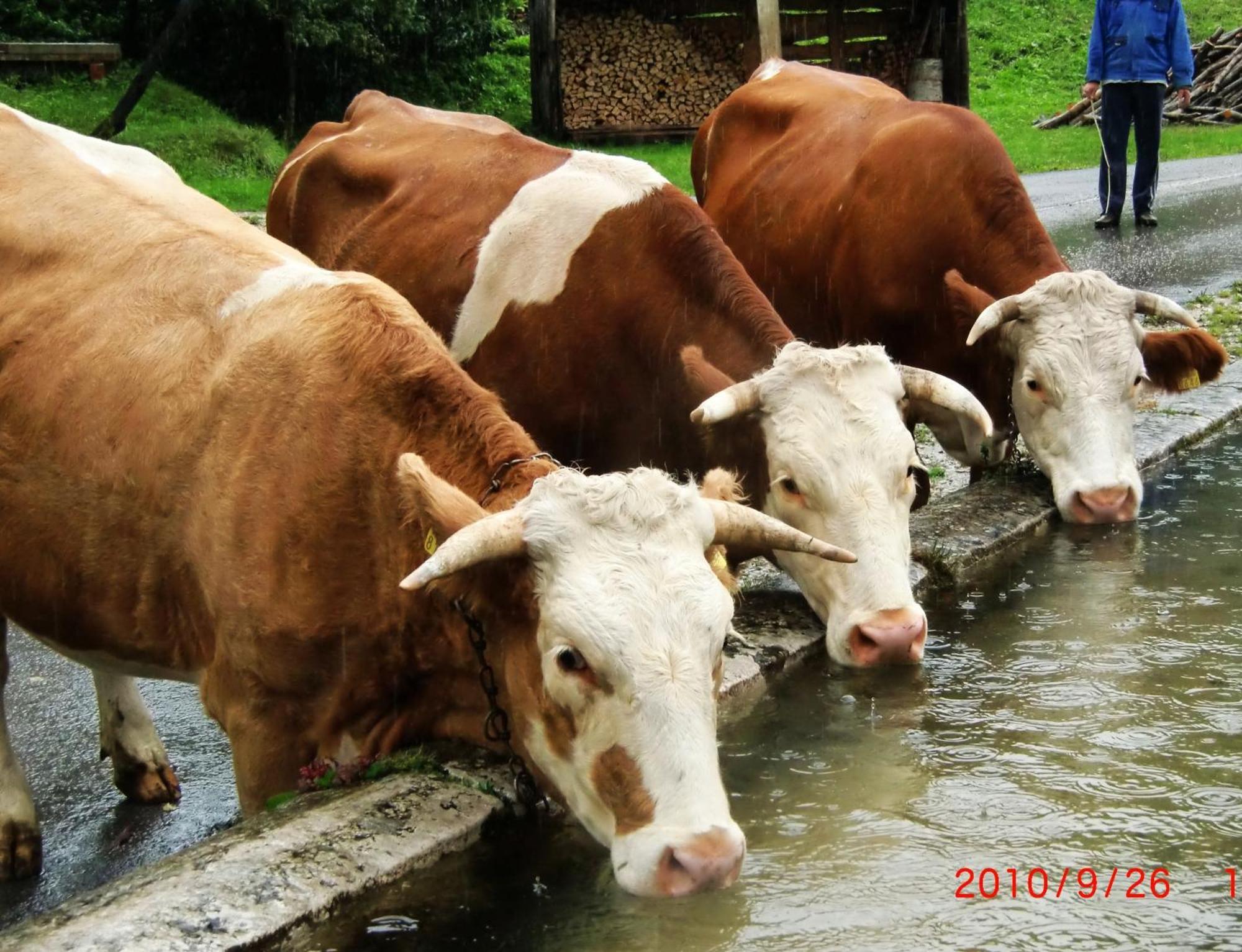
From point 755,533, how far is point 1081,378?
3.41m

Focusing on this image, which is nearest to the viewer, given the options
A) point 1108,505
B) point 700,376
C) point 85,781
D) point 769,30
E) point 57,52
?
point 85,781

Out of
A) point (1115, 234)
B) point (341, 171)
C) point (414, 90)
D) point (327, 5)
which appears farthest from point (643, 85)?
point (341, 171)

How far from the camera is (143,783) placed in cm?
450

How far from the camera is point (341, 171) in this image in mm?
7312

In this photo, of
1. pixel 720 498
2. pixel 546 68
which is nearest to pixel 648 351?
pixel 720 498

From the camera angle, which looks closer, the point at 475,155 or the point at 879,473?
the point at 879,473

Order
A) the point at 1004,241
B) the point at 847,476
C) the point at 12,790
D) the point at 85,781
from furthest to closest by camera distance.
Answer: the point at 1004,241 → the point at 847,476 → the point at 85,781 → the point at 12,790

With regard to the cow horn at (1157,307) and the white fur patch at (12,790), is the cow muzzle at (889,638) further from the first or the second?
the cow horn at (1157,307)

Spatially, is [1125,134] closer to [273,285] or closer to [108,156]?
[108,156]

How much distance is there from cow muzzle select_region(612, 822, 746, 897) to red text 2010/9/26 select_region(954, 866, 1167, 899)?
0.64 metres

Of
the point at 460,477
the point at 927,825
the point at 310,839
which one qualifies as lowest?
the point at 927,825

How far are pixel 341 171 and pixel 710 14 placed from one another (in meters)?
16.3

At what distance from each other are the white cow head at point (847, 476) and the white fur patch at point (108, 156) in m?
1.92

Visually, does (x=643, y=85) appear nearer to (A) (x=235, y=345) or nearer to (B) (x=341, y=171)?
(B) (x=341, y=171)
